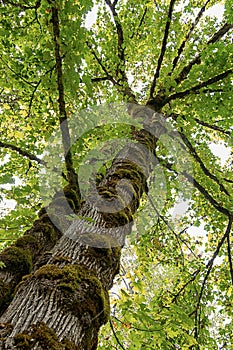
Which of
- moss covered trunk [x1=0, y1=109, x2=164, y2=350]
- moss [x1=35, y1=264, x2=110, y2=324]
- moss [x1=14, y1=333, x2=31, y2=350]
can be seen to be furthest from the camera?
moss [x1=35, y1=264, x2=110, y2=324]

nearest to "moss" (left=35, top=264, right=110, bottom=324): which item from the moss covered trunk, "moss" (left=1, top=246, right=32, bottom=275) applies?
the moss covered trunk

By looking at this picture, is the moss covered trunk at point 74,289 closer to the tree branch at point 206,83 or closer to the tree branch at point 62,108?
the tree branch at point 62,108

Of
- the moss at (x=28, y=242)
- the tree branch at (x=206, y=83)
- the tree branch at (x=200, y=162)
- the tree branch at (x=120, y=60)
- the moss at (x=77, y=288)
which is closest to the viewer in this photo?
the moss at (x=77, y=288)

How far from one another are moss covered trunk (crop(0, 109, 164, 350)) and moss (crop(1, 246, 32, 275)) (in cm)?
10

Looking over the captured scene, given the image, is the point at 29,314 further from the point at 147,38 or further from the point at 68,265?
the point at 147,38

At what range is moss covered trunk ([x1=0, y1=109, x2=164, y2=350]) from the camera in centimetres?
176

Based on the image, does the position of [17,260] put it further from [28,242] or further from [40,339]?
[40,339]

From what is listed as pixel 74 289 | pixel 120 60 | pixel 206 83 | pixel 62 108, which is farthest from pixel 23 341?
pixel 120 60

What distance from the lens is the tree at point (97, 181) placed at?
84.4 inches

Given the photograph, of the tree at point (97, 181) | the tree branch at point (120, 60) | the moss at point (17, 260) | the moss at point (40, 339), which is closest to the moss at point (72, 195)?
the tree at point (97, 181)

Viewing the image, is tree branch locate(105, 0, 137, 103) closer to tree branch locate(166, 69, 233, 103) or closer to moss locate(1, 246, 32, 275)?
tree branch locate(166, 69, 233, 103)

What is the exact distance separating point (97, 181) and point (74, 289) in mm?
2431

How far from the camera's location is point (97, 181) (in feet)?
14.4

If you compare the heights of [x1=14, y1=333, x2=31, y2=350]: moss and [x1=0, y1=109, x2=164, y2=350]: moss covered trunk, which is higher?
[x1=0, y1=109, x2=164, y2=350]: moss covered trunk
